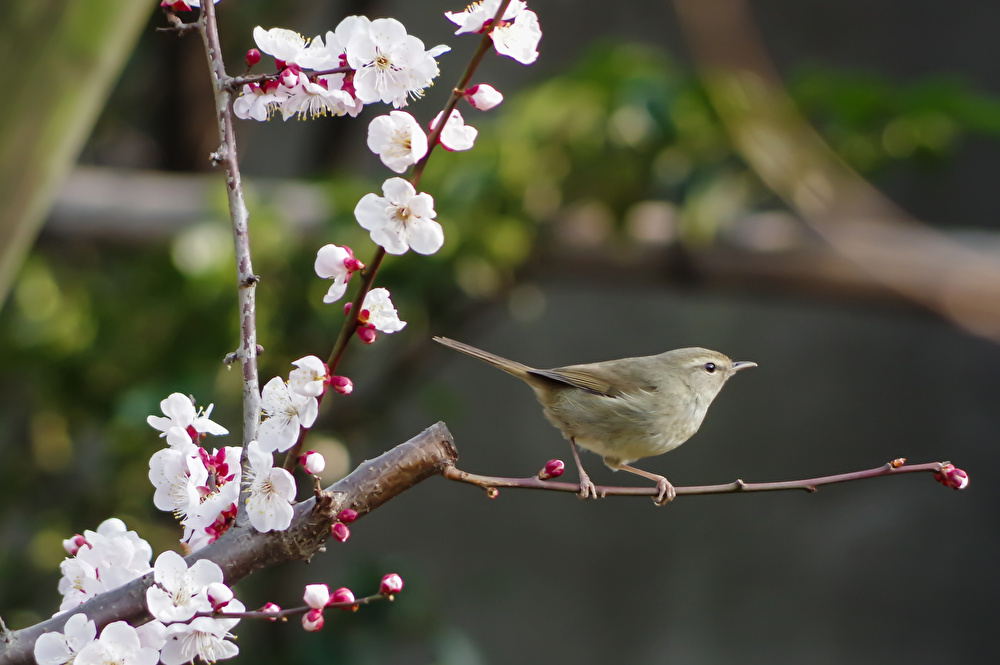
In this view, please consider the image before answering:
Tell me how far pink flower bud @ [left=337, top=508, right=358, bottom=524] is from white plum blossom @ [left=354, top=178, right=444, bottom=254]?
0.21 m

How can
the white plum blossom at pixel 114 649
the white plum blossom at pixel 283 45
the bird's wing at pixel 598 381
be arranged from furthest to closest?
1. the bird's wing at pixel 598 381
2. the white plum blossom at pixel 283 45
3. the white plum blossom at pixel 114 649

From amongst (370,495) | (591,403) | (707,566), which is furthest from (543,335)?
(370,495)

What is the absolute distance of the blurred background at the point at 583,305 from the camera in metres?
2.52

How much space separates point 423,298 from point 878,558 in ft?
9.87

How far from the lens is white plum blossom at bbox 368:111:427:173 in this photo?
71cm

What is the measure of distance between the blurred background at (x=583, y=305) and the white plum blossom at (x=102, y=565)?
0.48 metres

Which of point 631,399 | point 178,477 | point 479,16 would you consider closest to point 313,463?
point 178,477

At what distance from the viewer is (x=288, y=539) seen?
748 millimetres

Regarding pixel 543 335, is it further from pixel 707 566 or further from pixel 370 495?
pixel 370 495

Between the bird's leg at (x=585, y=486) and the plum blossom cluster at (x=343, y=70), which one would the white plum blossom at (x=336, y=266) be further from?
the bird's leg at (x=585, y=486)

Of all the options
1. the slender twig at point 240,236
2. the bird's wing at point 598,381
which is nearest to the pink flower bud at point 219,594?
the slender twig at point 240,236

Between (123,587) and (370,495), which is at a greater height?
(370,495)

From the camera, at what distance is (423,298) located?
3.09 metres

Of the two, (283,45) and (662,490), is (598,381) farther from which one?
(283,45)
